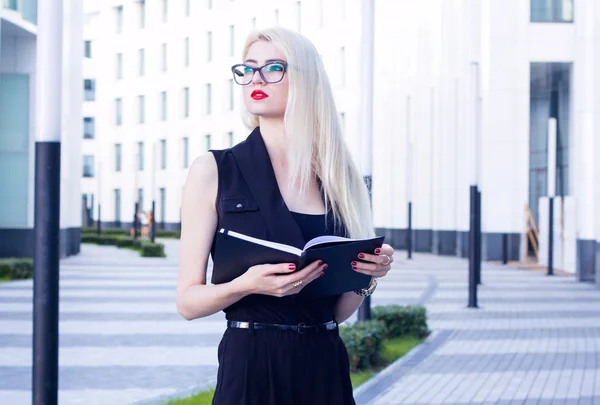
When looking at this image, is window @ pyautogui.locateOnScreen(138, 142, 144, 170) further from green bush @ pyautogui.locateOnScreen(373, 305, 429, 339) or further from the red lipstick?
the red lipstick

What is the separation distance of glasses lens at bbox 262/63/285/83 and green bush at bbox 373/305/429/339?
26.6 feet

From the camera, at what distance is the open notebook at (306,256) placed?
2.60m

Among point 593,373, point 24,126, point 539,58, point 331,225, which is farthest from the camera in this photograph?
point 539,58

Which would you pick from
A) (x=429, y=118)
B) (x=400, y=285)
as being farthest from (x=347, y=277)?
(x=429, y=118)

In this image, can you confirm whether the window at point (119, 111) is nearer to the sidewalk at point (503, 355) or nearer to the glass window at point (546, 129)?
the glass window at point (546, 129)

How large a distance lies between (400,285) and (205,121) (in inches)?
1520

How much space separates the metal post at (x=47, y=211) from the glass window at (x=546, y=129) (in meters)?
27.9

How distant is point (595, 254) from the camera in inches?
757

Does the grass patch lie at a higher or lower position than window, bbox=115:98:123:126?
lower

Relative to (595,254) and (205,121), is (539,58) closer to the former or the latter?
(595,254)

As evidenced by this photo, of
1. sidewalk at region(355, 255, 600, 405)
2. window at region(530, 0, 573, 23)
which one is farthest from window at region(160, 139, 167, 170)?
sidewalk at region(355, 255, 600, 405)

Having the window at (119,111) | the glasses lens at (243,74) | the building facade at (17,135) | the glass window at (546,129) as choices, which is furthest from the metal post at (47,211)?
the window at (119,111)

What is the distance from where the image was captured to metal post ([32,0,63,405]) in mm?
4074

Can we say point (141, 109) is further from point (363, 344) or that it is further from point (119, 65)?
point (363, 344)
